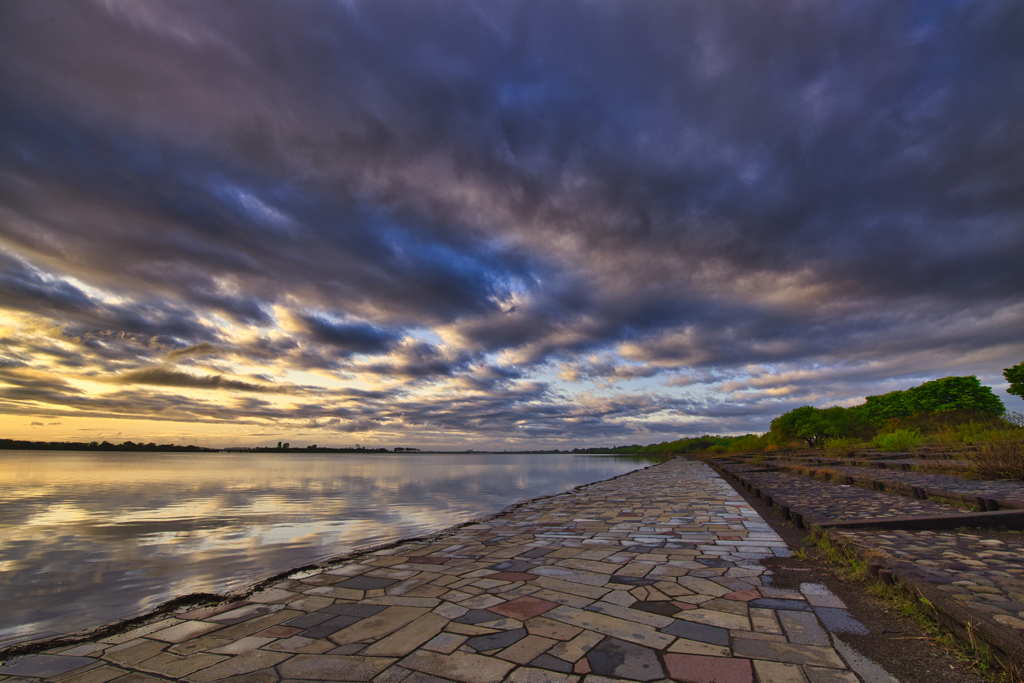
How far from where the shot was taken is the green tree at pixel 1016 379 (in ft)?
123

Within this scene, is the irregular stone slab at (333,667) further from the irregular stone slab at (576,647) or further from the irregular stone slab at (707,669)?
the irregular stone slab at (707,669)

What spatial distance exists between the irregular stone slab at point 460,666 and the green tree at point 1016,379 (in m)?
54.9

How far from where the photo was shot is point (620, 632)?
3.05m

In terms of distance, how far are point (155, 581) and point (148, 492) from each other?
17469 millimetres

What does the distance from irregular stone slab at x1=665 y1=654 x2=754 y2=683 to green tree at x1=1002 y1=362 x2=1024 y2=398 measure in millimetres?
53903

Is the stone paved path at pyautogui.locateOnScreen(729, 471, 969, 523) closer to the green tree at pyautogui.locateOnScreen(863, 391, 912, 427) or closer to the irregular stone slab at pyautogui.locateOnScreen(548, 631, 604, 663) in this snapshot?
the irregular stone slab at pyautogui.locateOnScreen(548, 631, 604, 663)

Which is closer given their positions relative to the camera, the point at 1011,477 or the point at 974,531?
the point at 974,531

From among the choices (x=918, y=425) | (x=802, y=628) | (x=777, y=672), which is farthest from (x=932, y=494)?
(x=918, y=425)

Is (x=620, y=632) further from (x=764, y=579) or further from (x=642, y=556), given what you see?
(x=642, y=556)

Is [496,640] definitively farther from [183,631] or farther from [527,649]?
[183,631]

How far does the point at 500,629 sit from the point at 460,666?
A: 61 centimetres

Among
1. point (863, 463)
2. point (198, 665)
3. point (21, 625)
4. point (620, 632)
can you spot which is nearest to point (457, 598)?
point (620, 632)

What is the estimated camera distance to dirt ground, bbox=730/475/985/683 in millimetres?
2377

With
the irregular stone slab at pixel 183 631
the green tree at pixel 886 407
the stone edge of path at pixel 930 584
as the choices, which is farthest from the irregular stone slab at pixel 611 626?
the green tree at pixel 886 407
